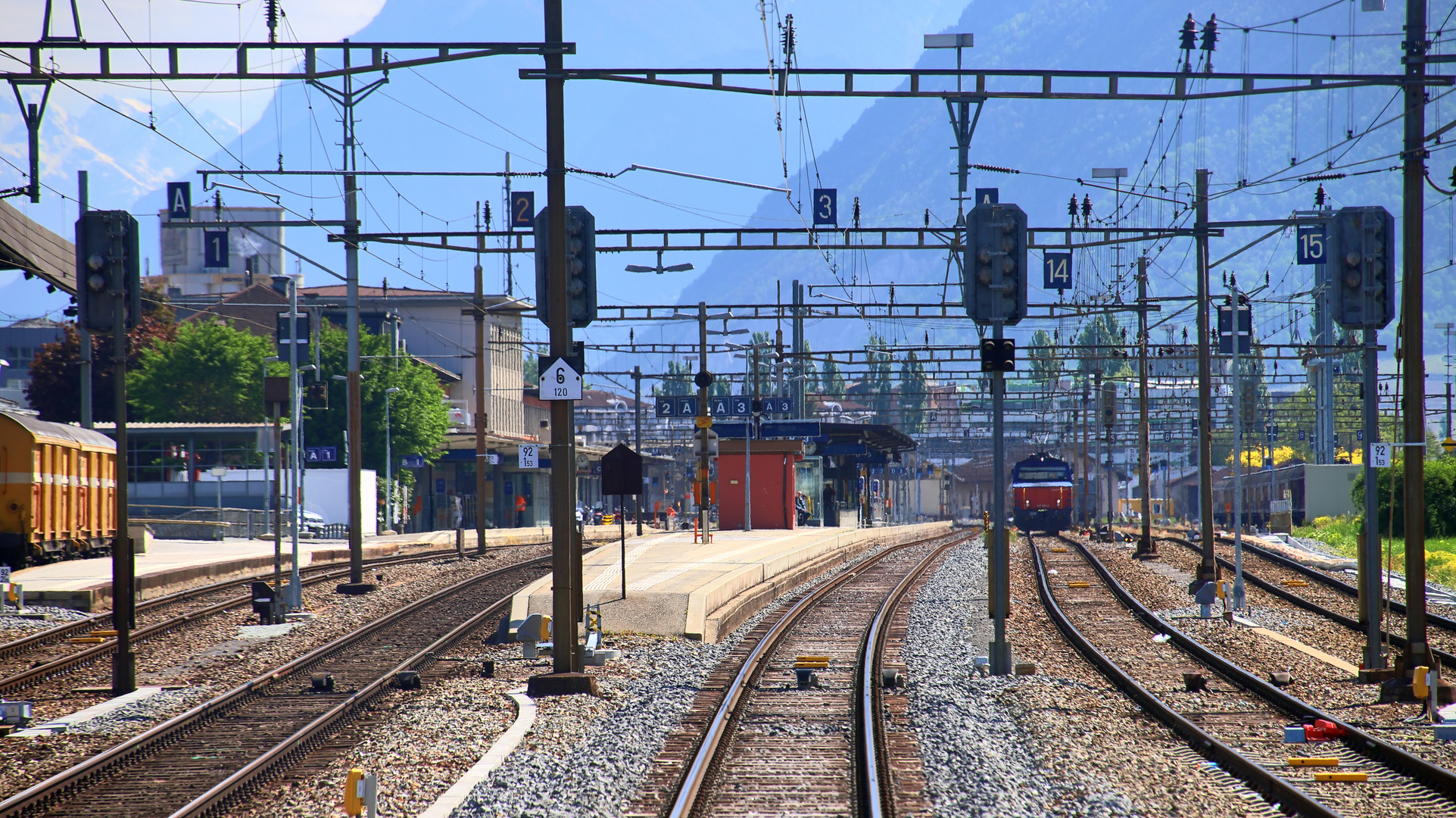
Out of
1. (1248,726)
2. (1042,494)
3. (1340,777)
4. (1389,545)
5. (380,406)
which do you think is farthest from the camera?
(380,406)

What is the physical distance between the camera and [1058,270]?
2967cm

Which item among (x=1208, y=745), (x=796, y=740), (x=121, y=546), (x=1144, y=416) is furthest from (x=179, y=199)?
(x=1144, y=416)

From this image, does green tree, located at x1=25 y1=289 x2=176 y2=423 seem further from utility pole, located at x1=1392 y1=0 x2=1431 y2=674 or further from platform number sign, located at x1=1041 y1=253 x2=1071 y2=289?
utility pole, located at x1=1392 y1=0 x2=1431 y2=674

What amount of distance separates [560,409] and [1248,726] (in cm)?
722

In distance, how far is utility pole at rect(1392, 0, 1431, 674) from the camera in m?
12.5

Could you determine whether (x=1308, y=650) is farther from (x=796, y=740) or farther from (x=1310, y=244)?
(x=1310, y=244)

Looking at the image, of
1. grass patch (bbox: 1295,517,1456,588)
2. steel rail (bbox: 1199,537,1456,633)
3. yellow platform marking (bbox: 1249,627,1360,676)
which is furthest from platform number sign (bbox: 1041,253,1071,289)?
yellow platform marking (bbox: 1249,627,1360,676)

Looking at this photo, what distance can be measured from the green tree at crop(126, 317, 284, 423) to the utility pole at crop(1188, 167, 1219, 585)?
144ft

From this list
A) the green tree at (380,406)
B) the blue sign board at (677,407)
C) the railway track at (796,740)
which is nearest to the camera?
the railway track at (796,740)

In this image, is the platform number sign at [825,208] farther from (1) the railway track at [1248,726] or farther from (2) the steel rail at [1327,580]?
(2) the steel rail at [1327,580]

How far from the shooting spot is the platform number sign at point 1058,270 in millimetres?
29047

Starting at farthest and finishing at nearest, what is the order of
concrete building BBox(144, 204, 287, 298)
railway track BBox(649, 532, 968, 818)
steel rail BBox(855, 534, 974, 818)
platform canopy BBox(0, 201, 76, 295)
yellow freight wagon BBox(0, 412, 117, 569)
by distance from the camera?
1. concrete building BBox(144, 204, 287, 298)
2. platform canopy BBox(0, 201, 76, 295)
3. yellow freight wagon BBox(0, 412, 117, 569)
4. railway track BBox(649, 532, 968, 818)
5. steel rail BBox(855, 534, 974, 818)

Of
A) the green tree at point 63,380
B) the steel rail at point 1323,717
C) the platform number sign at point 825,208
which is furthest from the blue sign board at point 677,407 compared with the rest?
the steel rail at point 1323,717

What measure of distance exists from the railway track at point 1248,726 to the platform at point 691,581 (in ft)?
16.5
